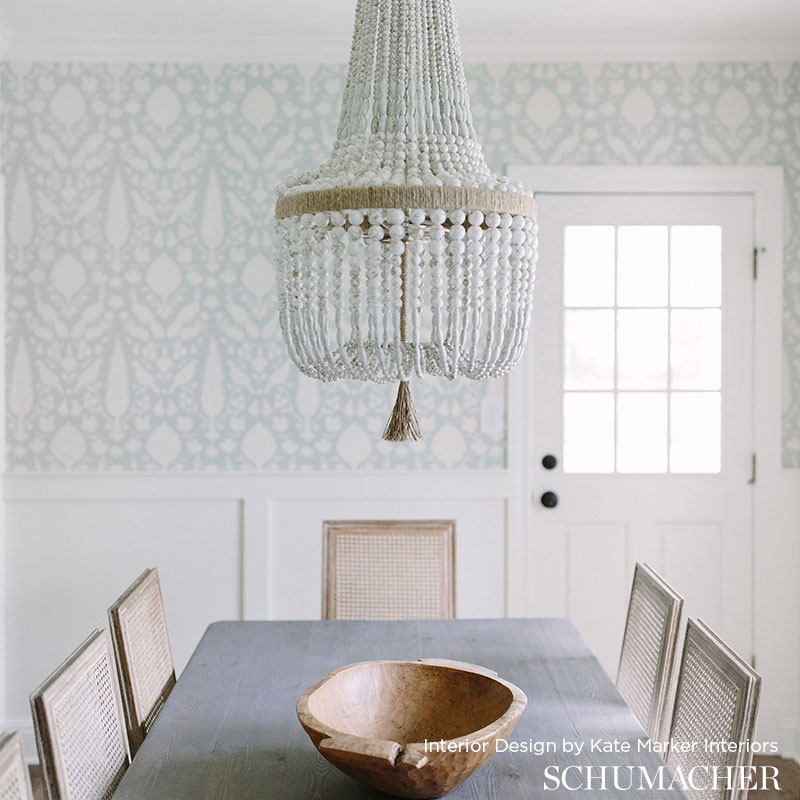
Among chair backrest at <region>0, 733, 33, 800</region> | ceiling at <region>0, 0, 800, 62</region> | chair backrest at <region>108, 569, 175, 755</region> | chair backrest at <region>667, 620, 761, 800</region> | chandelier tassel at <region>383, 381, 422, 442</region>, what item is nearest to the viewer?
chair backrest at <region>0, 733, 33, 800</region>

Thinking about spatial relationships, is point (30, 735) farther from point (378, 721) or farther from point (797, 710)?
point (797, 710)

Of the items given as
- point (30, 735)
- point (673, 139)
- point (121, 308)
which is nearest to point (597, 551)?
point (673, 139)

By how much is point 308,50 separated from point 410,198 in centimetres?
204

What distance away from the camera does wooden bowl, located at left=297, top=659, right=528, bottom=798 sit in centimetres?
136

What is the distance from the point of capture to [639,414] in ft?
10.7

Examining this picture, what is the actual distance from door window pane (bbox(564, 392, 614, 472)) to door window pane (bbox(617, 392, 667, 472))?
1.6 inches

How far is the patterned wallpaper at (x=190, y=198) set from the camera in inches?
125

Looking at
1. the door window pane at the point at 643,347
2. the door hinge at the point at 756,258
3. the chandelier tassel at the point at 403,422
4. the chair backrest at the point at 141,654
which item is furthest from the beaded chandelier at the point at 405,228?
the door hinge at the point at 756,258

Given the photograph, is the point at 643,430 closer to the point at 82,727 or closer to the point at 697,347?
the point at 697,347

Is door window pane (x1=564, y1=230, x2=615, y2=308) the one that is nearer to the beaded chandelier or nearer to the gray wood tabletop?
the gray wood tabletop

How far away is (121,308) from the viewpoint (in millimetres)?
Result: 3207

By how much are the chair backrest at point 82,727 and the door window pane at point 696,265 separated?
2381 millimetres

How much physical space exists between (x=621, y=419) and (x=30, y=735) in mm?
2468

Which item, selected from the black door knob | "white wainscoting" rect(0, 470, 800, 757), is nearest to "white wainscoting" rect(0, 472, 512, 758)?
"white wainscoting" rect(0, 470, 800, 757)
